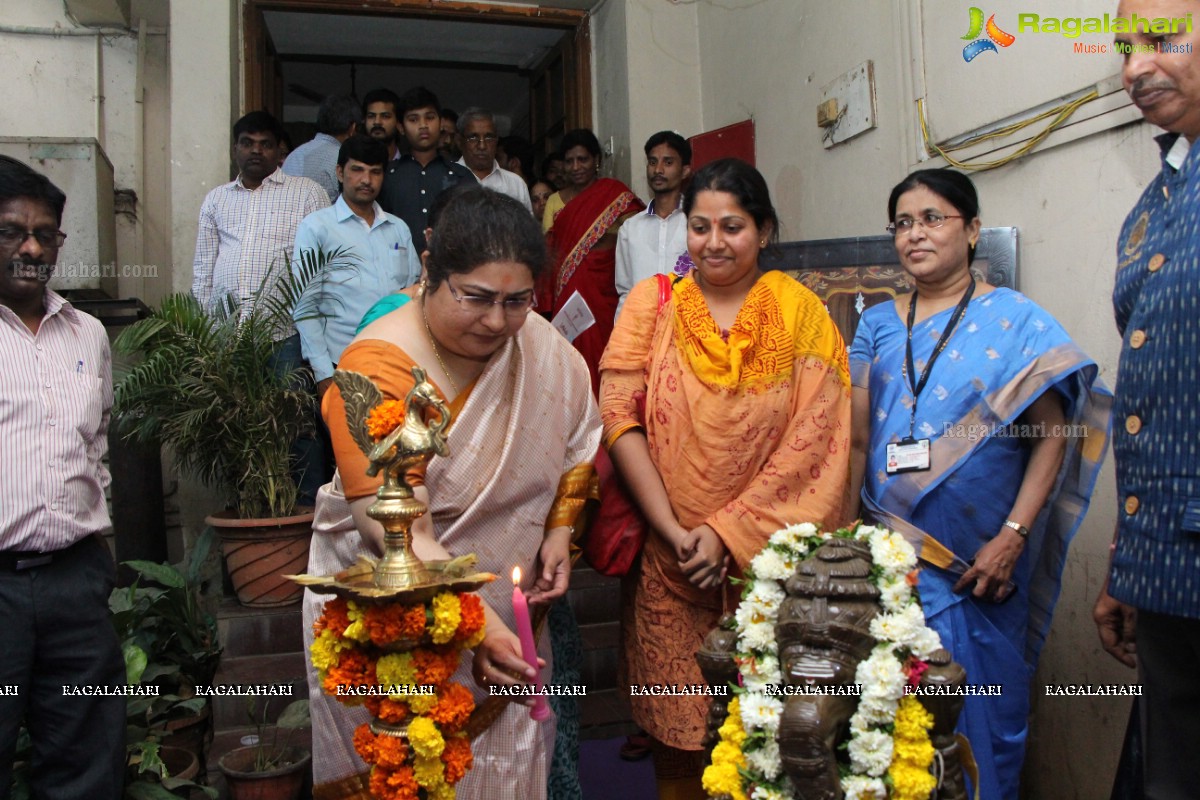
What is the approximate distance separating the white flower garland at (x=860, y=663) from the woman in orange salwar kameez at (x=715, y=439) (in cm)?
65

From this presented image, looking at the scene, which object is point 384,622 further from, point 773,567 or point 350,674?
point 773,567

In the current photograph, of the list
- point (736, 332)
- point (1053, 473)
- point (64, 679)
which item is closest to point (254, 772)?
point (64, 679)

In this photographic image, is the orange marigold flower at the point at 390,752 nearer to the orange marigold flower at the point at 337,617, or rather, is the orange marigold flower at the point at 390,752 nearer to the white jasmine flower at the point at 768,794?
the orange marigold flower at the point at 337,617

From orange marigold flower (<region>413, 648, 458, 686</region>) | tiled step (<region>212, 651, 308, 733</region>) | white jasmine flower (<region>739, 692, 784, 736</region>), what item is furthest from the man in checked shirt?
white jasmine flower (<region>739, 692, 784, 736</region>)

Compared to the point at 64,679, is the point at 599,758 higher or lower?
lower

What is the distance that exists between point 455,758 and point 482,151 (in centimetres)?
451

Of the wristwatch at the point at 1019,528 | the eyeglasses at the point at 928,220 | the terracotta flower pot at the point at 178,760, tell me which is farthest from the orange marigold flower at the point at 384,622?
the terracotta flower pot at the point at 178,760

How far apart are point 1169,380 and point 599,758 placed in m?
2.50

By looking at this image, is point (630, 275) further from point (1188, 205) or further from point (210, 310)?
point (1188, 205)

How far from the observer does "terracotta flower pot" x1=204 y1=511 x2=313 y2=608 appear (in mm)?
4105

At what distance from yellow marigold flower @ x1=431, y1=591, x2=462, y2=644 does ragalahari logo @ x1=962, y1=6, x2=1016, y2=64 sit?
2971 millimetres

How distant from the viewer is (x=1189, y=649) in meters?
1.99

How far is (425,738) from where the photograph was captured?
68.2 inches

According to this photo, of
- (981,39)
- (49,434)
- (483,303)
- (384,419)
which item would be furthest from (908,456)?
(49,434)
